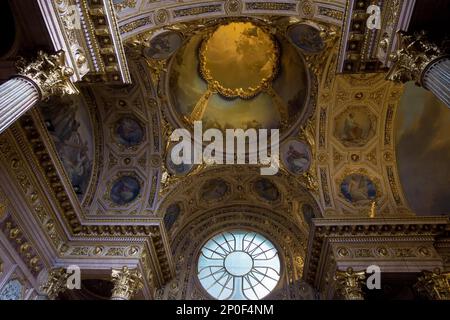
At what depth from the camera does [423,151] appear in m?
13.2

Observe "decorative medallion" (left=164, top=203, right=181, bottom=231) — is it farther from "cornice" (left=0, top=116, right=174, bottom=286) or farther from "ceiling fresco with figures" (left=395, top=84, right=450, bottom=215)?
"ceiling fresco with figures" (left=395, top=84, right=450, bottom=215)

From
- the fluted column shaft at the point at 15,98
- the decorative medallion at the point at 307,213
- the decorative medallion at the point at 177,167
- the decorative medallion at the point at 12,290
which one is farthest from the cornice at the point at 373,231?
the fluted column shaft at the point at 15,98

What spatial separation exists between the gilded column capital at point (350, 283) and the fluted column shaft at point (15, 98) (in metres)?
9.26

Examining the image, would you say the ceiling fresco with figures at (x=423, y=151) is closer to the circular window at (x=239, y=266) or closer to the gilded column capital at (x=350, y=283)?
the gilded column capital at (x=350, y=283)

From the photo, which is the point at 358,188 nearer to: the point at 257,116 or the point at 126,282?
the point at 257,116

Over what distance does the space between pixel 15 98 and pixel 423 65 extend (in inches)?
271

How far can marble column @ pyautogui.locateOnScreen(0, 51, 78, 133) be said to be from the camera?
5.96 meters

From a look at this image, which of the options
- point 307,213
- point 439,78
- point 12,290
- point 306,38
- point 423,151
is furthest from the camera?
point 307,213

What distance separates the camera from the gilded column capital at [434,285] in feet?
32.8

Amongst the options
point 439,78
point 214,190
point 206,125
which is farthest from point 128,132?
point 439,78

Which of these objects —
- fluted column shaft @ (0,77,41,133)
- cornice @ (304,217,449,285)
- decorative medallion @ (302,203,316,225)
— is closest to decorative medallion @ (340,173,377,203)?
decorative medallion @ (302,203,316,225)
